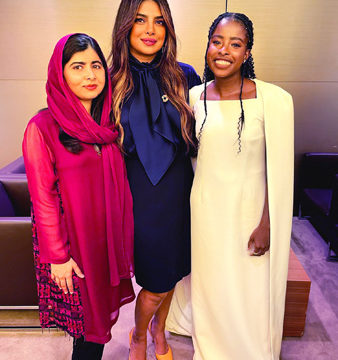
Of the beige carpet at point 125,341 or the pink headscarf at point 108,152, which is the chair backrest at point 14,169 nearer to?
the beige carpet at point 125,341

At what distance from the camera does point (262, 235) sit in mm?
1493

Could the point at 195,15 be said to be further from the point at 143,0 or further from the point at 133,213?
the point at 133,213

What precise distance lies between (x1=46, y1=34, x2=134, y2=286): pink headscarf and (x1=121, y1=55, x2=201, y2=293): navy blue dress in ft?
0.17

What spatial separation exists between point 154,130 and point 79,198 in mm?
407

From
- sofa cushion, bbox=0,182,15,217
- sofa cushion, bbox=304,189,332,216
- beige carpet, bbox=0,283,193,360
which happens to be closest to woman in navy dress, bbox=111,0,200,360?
beige carpet, bbox=0,283,193,360

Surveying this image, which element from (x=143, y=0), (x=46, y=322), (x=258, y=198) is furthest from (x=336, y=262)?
(x=143, y=0)

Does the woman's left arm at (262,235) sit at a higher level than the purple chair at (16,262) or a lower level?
higher

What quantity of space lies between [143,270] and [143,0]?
1.15 meters

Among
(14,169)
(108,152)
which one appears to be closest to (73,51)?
(108,152)

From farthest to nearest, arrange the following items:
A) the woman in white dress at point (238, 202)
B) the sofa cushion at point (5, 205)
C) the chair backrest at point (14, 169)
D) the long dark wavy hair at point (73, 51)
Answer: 1. the chair backrest at point (14, 169)
2. the sofa cushion at point (5, 205)
3. the woman in white dress at point (238, 202)
4. the long dark wavy hair at point (73, 51)

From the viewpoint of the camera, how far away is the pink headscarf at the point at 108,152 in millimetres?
1236

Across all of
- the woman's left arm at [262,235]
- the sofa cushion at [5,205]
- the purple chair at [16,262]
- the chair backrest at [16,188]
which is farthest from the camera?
the chair backrest at [16,188]

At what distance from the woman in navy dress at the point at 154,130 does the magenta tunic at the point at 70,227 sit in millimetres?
173

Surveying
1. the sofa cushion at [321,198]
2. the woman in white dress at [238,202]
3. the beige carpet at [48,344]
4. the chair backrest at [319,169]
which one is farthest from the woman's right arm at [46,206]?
the chair backrest at [319,169]
